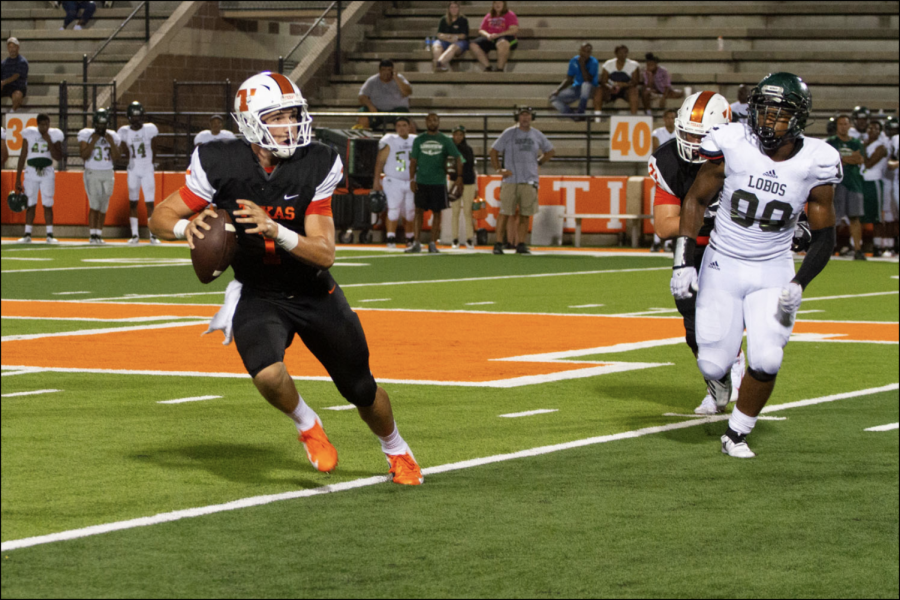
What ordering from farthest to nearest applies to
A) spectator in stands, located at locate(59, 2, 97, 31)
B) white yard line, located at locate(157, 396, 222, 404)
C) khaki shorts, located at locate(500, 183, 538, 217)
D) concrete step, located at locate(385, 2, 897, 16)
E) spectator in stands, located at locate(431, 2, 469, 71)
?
spectator in stands, located at locate(59, 2, 97, 31) → concrete step, located at locate(385, 2, 897, 16) → spectator in stands, located at locate(431, 2, 469, 71) → khaki shorts, located at locate(500, 183, 538, 217) → white yard line, located at locate(157, 396, 222, 404)

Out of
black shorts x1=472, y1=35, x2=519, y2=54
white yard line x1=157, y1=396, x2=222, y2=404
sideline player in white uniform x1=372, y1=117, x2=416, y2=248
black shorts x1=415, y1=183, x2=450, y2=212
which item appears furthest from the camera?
black shorts x1=472, y1=35, x2=519, y2=54

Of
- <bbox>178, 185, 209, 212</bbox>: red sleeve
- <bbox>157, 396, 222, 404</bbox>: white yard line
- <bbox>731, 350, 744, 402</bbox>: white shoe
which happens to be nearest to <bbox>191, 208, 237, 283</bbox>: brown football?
<bbox>178, 185, 209, 212</bbox>: red sleeve

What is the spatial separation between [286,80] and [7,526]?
28.3 feet

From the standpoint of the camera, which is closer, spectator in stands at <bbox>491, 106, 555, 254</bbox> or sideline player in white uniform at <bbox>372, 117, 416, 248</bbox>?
spectator in stands at <bbox>491, 106, 555, 254</bbox>

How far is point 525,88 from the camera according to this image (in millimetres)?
53625

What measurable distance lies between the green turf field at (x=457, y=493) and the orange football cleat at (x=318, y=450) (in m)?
5.41

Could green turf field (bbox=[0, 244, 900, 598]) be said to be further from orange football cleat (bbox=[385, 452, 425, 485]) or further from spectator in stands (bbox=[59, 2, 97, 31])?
spectator in stands (bbox=[59, 2, 97, 31])

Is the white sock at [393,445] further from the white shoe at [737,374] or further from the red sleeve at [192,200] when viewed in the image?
the red sleeve at [192,200]

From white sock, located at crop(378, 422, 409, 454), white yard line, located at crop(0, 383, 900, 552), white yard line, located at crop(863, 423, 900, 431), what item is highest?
white sock, located at crop(378, 422, 409, 454)

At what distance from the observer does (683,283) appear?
2.95 m

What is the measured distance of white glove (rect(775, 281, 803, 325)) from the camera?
2844 millimetres

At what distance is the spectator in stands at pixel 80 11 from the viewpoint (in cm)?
6097

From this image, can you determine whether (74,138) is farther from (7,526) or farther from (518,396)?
(7,526)

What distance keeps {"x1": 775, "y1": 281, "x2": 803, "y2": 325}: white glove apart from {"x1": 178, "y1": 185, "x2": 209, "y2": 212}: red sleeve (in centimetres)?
126
